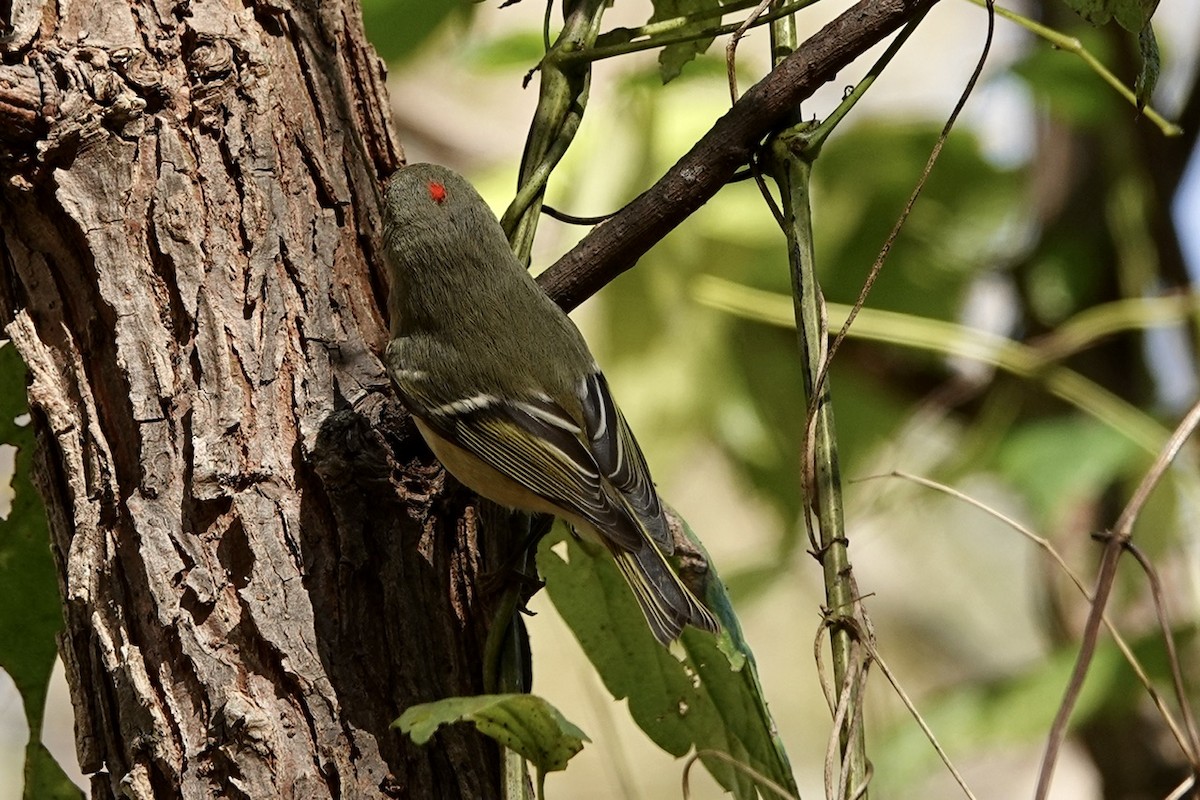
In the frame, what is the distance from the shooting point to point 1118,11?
133 centimetres

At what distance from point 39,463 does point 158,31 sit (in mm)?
503

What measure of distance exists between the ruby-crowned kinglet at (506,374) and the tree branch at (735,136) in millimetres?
253

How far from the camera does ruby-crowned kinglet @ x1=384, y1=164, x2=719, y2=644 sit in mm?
1662

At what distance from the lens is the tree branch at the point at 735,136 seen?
1.31 metres

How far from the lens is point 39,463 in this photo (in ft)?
4.85

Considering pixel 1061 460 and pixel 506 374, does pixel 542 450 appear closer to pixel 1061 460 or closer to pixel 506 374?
pixel 506 374

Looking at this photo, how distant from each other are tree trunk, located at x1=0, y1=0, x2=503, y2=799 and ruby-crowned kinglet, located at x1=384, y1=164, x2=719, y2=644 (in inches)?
8.2

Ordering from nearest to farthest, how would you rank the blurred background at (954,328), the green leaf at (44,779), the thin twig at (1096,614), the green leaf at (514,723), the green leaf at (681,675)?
the thin twig at (1096,614) → the green leaf at (514,723) → the green leaf at (681,675) → the green leaf at (44,779) → the blurred background at (954,328)

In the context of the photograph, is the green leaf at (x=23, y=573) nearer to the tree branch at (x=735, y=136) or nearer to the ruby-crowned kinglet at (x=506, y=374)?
the ruby-crowned kinglet at (x=506, y=374)

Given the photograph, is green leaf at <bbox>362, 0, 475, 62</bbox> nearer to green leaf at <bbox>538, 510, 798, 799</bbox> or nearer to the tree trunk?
the tree trunk

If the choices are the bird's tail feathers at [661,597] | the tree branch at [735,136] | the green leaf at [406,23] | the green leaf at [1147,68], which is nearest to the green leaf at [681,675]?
the bird's tail feathers at [661,597]

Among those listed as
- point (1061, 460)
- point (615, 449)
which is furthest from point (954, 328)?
point (615, 449)

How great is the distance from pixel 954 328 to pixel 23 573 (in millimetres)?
1588

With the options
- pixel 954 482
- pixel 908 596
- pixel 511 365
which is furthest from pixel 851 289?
pixel 908 596
